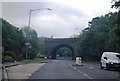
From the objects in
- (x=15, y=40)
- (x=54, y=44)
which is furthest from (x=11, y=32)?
(x=54, y=44)

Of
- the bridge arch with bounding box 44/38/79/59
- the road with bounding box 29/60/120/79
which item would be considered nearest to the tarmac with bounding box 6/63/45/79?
the road with bounding box 29/60/120/79

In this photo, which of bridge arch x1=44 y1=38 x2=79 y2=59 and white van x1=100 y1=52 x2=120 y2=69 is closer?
white van x1=100 y1=52 x2=120 y2=69

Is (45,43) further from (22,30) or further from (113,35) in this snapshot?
(113,35)

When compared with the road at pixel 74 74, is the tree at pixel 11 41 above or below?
above

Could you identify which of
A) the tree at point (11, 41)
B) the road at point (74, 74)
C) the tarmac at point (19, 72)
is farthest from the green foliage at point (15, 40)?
the road at point (74, 74)

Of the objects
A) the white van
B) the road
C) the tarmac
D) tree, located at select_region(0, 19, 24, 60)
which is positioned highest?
tree, located at select_region(0, 19, 24, 60)

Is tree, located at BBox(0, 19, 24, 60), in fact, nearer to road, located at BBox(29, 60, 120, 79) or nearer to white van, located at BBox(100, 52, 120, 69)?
white van, located at BBox(100, 52, 120, 69)

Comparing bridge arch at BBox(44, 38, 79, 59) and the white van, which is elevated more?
bridge arch at BBox(44, 38, 79, 59)

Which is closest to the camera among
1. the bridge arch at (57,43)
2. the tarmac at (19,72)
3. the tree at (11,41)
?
the tarmac at (19,72)

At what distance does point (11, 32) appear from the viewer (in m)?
88.4

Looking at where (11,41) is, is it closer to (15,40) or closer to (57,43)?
(15,40)

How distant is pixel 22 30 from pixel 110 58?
66239 mm

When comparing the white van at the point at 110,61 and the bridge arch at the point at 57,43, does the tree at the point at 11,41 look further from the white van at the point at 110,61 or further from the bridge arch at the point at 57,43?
the bridge arch at the point at 57,43

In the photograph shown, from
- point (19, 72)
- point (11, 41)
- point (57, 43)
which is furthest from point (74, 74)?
point (57, 43)
